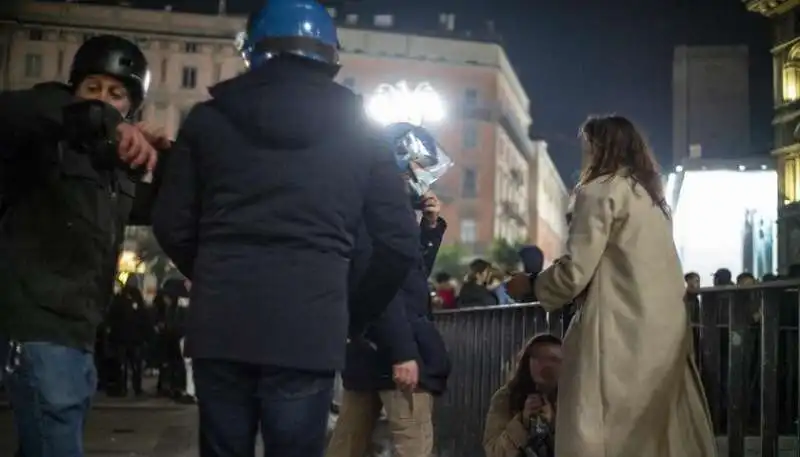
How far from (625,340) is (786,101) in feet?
122

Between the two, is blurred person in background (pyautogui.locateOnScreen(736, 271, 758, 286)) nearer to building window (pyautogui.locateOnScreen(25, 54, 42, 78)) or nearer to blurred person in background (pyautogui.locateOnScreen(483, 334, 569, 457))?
blurred person in background (pyautogui.locateOnScreen(483, 334, 569, 457))

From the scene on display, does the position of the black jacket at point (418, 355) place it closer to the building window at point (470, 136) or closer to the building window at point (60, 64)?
the building window at point (60, 64)

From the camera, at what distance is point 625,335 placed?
3.78 metres

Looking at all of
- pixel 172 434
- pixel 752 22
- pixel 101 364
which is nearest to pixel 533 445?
pixel 172 434

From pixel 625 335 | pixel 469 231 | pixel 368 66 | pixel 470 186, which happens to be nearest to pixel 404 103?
pixel 625 335

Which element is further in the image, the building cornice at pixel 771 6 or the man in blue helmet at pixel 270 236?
the building cornice at pixel 771 6

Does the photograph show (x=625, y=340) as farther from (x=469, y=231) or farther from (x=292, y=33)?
(x=469, y=231)

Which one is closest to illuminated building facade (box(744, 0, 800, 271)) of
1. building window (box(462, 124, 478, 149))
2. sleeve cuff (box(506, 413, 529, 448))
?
building window (box(462, 124, 478, 149))

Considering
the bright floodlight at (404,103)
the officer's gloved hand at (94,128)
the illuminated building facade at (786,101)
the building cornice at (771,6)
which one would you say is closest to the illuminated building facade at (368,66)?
the building cornice at (771,6)

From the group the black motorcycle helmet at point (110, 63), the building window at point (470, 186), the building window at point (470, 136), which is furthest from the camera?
the building window at point (470, 186)

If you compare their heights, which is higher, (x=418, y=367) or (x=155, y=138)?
(x=155, y=138)

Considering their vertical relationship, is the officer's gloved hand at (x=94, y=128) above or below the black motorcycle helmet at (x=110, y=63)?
below

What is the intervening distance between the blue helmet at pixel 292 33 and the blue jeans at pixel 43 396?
1.04m

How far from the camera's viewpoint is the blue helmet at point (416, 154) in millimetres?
4980
